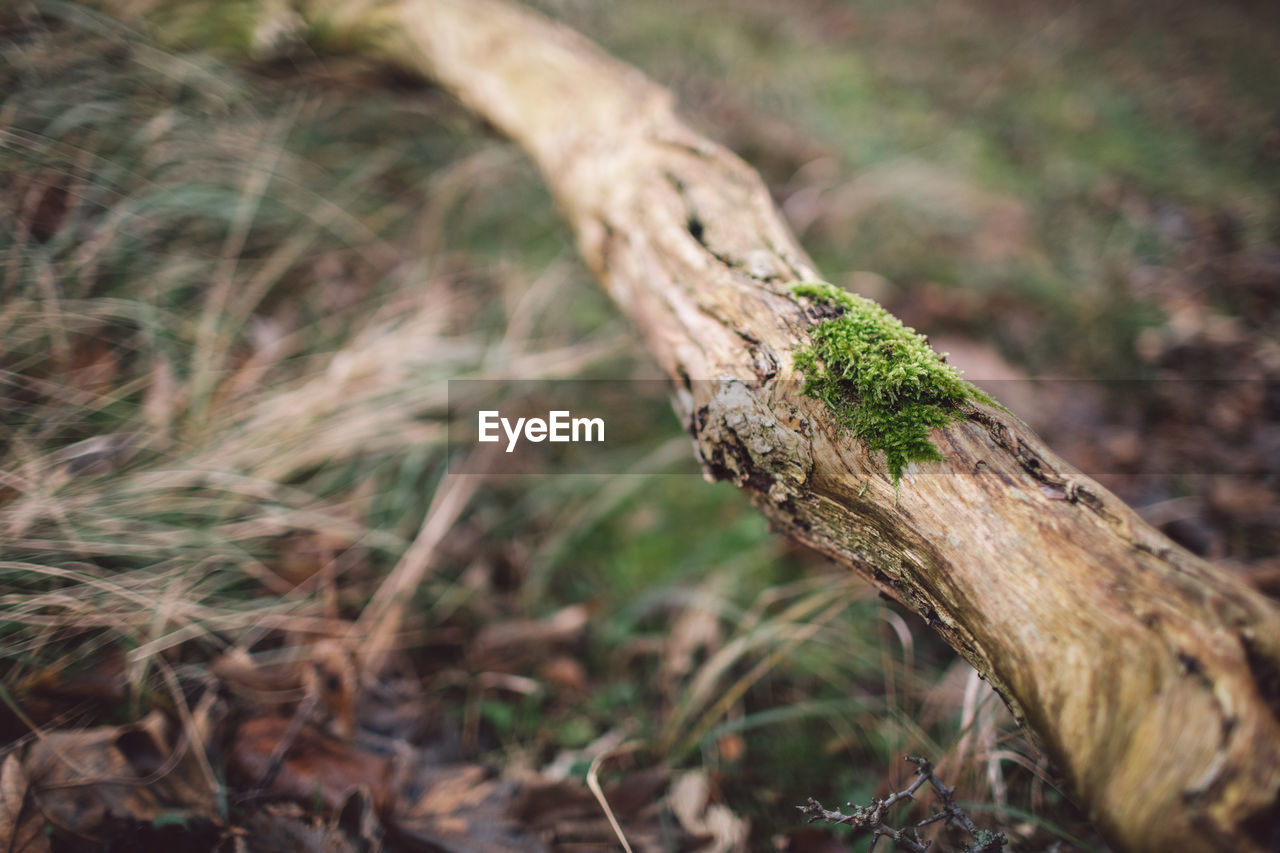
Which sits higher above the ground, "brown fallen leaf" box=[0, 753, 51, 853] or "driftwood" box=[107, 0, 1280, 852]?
"driftwood" box=[107, 0, 1280, 852]

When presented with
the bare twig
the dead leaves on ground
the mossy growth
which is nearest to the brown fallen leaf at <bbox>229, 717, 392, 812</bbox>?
the dead leaves on ground

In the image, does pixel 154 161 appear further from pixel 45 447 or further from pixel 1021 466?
pixel 1021 466

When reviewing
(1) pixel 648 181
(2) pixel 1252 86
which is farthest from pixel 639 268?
(2) pixel 1252 86

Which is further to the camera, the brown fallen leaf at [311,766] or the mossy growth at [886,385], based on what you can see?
the brown fallen leaf at [311,766]

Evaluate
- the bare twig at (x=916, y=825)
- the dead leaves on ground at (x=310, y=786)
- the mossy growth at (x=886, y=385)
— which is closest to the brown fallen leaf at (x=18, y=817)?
the dead leaves on ground at (x=310, y=786)

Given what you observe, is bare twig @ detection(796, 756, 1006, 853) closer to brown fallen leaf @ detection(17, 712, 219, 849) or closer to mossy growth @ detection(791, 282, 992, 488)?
mossy growth @ detection(791, 282, 992, 488)

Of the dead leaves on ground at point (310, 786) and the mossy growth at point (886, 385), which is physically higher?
the mossy growth at point (886, 385)

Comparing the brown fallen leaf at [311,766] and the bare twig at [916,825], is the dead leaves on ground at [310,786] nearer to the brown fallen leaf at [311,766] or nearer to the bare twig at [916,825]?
the brown fallen leaf at [311,766]
